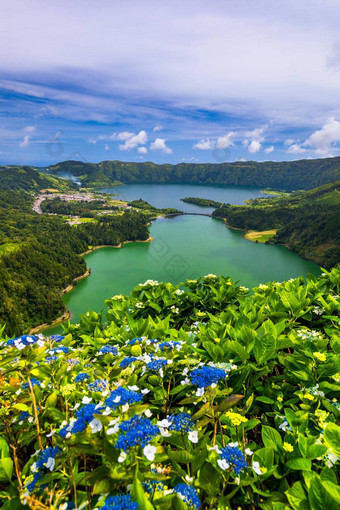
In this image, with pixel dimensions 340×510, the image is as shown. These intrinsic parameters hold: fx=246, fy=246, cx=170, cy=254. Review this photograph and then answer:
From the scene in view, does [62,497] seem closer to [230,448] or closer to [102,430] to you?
[102,430]

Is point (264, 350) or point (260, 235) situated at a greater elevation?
point (264, 350)

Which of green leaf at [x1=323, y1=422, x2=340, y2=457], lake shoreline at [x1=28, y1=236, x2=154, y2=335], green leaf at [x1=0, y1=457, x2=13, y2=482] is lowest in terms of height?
lake shoreline at [x1=28, y1=236, x2=154, y2=335]

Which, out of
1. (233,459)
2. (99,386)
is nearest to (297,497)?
(233,459)

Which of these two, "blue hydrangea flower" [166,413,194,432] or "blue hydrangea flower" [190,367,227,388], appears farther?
"blue hydrangea flower" [190,367,227,388]

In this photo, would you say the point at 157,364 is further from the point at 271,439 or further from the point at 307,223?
the point at 307,223

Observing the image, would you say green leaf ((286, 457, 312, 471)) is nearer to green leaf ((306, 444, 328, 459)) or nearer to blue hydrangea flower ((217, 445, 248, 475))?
green leaf ((306, 444, 328, 459))

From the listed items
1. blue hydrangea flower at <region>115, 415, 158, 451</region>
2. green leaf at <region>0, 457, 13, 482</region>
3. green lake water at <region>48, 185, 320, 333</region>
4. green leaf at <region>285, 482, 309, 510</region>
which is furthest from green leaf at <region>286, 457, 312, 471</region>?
green lake water at <region>48, 185, 320, 333</region>
